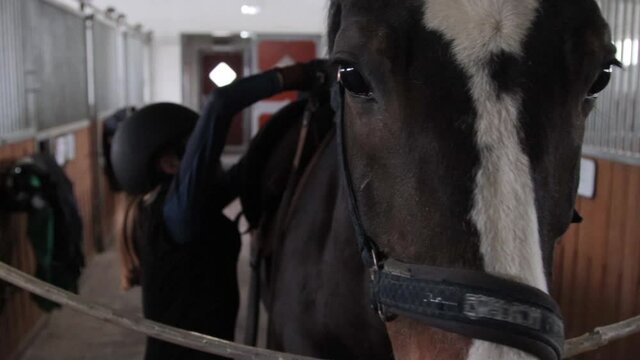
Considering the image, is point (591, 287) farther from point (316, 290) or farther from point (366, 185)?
point (366, 185)

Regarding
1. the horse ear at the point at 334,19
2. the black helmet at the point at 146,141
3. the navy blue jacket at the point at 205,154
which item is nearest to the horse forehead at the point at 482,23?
the horse ear at the point at 334,19

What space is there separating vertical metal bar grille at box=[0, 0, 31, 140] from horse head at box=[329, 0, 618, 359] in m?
2.40

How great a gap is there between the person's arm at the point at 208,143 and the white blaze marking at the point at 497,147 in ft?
2.87

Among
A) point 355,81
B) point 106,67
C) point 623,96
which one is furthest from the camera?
point 106,67

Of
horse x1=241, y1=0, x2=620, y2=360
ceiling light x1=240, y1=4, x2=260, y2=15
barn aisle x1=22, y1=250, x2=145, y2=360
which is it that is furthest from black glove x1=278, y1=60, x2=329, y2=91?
ceiling light x1=240, y1=4, x2=260, y2=15

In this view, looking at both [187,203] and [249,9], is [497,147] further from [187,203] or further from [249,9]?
[249,9]

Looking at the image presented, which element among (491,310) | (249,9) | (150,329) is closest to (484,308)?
(491,310)

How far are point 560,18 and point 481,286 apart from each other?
0.39 metres

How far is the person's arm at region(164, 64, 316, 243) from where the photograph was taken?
1.63m

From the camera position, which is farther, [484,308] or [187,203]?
[187,203]

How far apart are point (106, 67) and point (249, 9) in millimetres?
2643

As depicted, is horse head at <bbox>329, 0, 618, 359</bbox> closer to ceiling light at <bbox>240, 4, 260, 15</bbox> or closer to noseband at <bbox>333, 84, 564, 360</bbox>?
noseband at <bbox>333, 84, 564, 360</bbox>

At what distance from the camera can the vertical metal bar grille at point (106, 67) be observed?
5.16 m

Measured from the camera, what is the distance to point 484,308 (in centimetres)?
71
